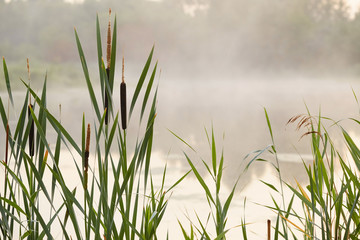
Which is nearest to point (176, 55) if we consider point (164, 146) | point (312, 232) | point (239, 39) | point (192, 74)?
point (192, 74)

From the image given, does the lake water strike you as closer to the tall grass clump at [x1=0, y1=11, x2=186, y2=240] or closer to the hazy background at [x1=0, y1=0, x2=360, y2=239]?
the hazy background at [x1=0, y1=0, x2=360, y2=239]

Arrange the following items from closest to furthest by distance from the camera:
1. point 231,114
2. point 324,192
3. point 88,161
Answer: point 88,161
point 324,192
point 231,114

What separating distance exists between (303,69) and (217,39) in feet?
2.60

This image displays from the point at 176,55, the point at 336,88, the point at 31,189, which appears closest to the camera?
the point at 31,189

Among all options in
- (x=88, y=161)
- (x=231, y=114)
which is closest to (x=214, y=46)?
A: (x=231, y=114)

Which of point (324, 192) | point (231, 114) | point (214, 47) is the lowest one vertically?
point (324, 192)

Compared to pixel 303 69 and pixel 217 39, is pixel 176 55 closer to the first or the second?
pixel 217 39

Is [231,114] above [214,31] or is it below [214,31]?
below

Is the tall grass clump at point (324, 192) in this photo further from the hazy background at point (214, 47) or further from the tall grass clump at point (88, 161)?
the hazy background at point (214, 47)

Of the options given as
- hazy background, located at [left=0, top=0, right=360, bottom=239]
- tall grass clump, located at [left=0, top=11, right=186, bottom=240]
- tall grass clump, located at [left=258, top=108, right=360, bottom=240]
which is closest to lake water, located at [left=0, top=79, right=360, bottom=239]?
hazy background, located at [left=0, top=0, right=360, bottom=239]

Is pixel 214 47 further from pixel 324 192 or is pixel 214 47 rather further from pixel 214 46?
pixel 324 192

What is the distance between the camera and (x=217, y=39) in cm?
370

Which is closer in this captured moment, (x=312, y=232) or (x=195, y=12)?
(x=312, y=232)

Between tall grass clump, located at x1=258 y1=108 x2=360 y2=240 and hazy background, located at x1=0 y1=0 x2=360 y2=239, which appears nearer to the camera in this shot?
tall grass clump, located at x1=258 y1=108 x2=360 y2=240
